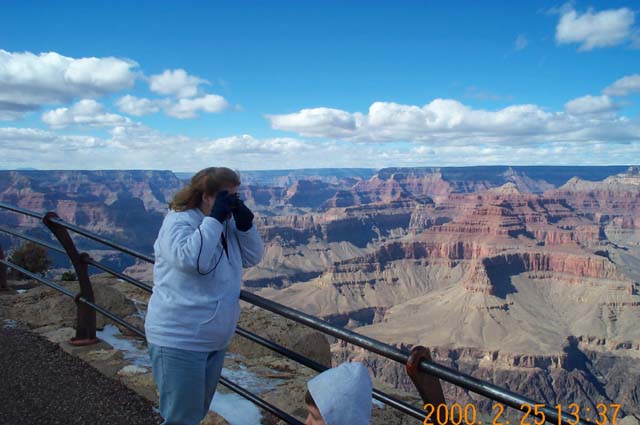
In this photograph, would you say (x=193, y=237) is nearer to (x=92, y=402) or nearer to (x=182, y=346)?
(x=182, y=346)

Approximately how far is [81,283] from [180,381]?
2.83 meters

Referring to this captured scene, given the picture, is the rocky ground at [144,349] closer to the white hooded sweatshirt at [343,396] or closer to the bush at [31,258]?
the white hooded sweatshirt at [343,396]

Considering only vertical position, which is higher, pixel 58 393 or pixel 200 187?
pixel 200 187

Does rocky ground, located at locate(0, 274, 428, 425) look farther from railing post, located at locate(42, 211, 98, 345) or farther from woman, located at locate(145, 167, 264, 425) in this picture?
woman, located at locate(145, 167, 264, 425)

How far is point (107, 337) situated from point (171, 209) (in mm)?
3522

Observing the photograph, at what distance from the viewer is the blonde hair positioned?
10.0 feet

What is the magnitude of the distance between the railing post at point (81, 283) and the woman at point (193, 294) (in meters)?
2.53

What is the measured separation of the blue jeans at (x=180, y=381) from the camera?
9.48ft

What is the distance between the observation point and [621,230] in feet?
632

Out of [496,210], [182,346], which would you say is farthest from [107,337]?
[496,210]

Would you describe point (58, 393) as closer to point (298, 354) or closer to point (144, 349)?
point (144, 349)

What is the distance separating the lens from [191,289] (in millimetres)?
2873

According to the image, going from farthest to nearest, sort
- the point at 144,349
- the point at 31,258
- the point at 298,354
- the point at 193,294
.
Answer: the point at 31,258 < the point at 144,349 < the point at 298,354 < the point at 193,294

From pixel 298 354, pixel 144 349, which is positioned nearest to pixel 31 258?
pixel 144 349
